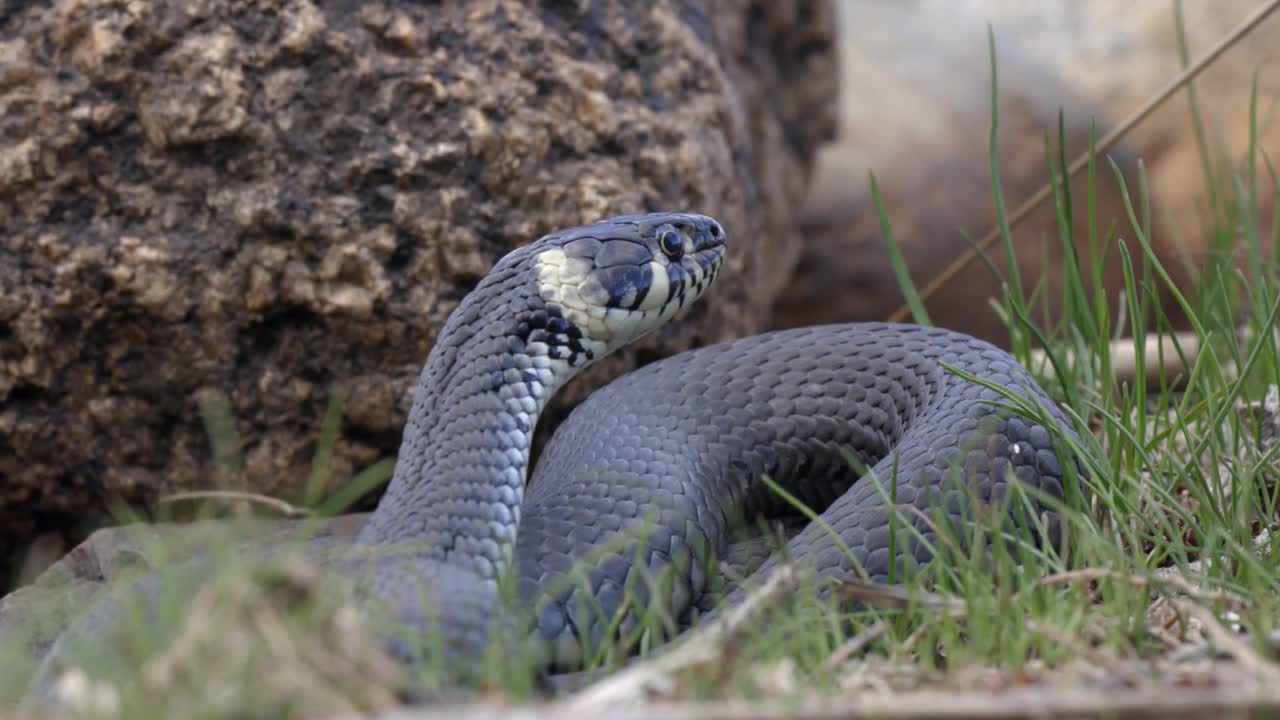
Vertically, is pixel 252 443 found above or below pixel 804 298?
above

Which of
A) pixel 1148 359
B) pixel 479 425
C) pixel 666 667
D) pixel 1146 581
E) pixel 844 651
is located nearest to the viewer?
pixel 666 667

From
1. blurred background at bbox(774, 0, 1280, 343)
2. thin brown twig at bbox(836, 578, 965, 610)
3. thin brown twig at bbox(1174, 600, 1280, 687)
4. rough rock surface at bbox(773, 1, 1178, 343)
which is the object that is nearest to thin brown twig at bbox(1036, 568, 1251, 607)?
thin brown twig at bbox(1174, 600, 1280, 687)

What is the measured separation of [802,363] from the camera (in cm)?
427

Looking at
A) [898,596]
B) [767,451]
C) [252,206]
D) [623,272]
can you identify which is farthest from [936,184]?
[898,596]

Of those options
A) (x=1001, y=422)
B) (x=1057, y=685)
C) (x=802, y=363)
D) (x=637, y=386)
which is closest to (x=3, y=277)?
(x=637, y=386)

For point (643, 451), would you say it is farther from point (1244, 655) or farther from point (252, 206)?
point (1244, 655)

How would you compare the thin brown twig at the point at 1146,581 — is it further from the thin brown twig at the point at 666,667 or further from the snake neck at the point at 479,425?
the snake neck at the point at 479,425

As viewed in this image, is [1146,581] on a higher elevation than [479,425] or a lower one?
lower

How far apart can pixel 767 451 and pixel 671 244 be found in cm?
72

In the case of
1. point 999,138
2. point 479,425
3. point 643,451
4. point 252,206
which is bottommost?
point 643,451

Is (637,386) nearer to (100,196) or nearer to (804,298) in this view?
(100,196)

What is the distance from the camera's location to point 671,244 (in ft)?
13.2

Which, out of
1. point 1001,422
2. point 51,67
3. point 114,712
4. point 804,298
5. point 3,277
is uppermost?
point 51,67

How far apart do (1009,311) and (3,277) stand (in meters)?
3.29
